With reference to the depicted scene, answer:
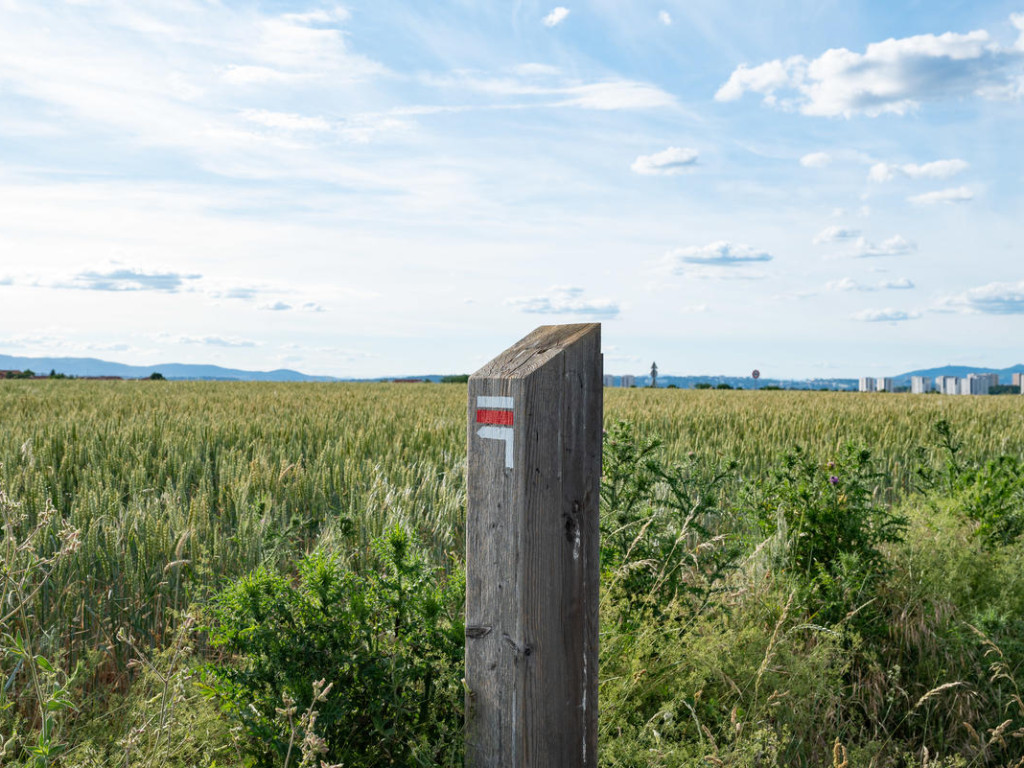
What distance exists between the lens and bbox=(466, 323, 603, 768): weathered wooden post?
201 centimetres

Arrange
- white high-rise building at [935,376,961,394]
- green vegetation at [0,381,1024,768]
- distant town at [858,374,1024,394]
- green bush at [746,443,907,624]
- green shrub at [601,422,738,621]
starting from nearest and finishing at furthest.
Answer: green vegetation at [0,381,1024,768]
green shrub at [601,422,738,621]
green bush at [746,443,907,624]
distant town at [858,374,1024,394]
white high-rise building at [935,376,961,394]

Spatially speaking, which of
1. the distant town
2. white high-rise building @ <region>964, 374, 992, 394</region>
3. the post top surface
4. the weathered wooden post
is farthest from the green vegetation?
white high-rise building @ <region>964, 374, 992, 394</region>

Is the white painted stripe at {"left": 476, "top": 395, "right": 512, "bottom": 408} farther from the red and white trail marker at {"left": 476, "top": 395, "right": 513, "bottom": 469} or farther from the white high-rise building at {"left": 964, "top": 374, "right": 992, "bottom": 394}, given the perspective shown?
the white high-rise building at {"left": 964, "top": 374, "right": 992, "bottom": 394}

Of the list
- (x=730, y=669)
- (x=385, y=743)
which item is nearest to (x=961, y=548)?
(x=730, y=669)

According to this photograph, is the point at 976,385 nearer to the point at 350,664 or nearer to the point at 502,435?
the point at 502,435

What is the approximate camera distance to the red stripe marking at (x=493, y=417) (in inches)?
81.0

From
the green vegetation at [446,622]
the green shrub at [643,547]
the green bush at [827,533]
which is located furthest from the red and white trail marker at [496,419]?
the green bush at [827,533]

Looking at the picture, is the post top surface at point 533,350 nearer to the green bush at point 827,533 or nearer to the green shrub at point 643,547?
the green shrub at point 643,547

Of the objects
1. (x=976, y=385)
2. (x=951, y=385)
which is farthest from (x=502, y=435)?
(x=951, y=385)

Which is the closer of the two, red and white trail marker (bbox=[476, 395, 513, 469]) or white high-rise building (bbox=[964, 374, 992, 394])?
red and white trail marker (bbox=[476, 395, 513, 469])

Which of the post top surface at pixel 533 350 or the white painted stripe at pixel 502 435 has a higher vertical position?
the post top surface at pixel 533 350

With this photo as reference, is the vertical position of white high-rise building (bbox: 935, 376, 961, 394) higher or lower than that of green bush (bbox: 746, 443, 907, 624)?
higher

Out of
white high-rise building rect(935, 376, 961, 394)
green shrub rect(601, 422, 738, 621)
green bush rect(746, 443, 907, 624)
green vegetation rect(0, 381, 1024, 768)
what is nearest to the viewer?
green vegetation rect(0, 381, 1024, 768)

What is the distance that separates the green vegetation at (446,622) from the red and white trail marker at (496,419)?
428 millimetres
